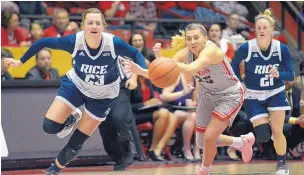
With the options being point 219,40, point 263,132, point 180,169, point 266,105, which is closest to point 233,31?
point 219,40

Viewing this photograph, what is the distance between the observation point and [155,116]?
1148 centimetres

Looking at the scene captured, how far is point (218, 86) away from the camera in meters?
8.30

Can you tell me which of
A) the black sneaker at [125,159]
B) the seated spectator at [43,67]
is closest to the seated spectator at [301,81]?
the black sneaker at [125,159]

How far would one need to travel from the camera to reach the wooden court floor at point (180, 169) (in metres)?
9.67

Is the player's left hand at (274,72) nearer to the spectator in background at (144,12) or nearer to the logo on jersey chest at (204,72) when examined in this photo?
the logo on jersey chest at (204,72)

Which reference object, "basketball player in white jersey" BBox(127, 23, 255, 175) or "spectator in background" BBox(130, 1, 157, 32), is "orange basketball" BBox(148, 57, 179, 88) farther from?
"spectator in background" BBox(130, 1, 157, 32)

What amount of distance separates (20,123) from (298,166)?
3947 millimetres

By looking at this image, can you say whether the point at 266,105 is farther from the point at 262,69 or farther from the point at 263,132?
the point at 262,69

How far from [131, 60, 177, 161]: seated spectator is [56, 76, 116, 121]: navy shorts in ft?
8.76

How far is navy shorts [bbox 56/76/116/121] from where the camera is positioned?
8.43 m

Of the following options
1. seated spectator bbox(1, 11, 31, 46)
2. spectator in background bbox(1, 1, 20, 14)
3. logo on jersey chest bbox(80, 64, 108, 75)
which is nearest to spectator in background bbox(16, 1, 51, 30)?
spectator in background bbox(1, 1, 20, 14)

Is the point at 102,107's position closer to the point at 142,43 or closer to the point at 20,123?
the point at 20,123

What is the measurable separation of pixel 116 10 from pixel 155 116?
2.93m

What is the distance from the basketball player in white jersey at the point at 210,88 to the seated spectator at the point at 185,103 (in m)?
2.85
